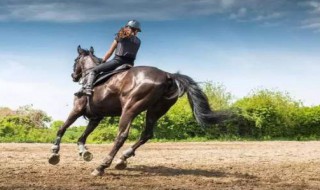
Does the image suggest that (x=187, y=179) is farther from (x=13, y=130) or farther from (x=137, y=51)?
(x=13, y=130)

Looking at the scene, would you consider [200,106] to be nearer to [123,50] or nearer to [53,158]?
[123,50]

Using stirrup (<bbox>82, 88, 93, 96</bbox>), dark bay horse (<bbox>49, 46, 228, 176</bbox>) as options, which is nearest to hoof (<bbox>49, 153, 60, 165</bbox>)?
dark bay horse (<bbox>49, 46, 228, 176</bbox>)

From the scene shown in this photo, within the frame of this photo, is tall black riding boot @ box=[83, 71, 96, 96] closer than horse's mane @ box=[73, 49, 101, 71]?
Yes

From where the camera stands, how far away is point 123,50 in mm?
11719

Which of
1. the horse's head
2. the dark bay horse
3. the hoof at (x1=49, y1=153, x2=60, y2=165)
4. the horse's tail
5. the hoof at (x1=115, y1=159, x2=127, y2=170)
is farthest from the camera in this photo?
the horse's head

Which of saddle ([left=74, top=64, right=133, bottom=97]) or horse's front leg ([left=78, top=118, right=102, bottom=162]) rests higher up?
saddle ([left=74, top=64, right=133, bottom=97])

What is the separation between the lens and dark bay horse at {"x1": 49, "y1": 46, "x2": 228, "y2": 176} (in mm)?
11039

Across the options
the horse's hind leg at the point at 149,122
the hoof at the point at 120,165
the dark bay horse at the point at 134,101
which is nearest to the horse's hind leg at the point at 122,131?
the dark bay horse at the point at 134,101

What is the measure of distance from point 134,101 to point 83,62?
253cm

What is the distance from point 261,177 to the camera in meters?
11.2

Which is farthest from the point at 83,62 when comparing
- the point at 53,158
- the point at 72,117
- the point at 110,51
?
the point at 53,158

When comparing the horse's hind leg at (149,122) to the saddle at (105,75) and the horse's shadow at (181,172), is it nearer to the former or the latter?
the horse's shadow at (181,172)

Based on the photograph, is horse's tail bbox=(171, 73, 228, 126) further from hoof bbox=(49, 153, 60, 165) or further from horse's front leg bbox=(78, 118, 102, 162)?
hoof bbox=(49, 153, 60, 165)

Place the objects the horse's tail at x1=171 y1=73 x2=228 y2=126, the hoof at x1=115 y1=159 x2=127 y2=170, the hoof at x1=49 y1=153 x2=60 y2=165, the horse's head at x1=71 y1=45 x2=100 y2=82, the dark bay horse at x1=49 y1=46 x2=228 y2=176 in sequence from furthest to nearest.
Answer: the horse's head at x1=71 y1=45 x2=100 y2=82, the hoof at x1=49 y1=153 x2=60 y2=165, the hoof at x1=115 y1=159 x2=127 y2=170, the horse's tail at x1=171 y1=73 x2=228 y2=126, the dark bay horse at x1=49 y1=46 x2=228 y2=176
